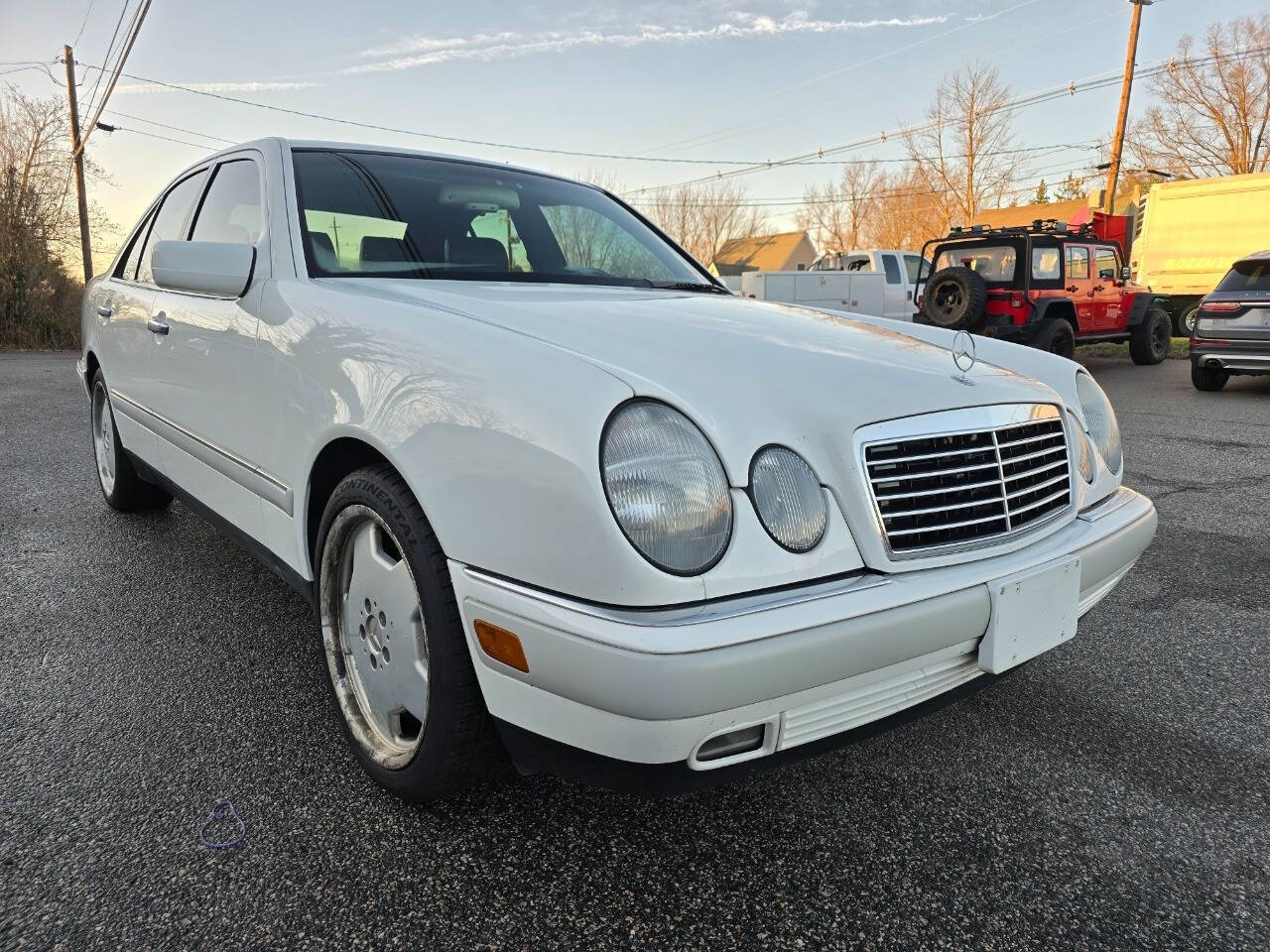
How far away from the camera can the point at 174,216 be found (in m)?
3.42

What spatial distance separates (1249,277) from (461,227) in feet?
31.2

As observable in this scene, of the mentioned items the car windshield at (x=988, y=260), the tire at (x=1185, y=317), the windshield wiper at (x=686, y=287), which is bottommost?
the tire at (x=1185, y=317)

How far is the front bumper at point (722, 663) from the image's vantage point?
51.3 inches

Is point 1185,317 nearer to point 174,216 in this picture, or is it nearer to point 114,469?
point 174,216

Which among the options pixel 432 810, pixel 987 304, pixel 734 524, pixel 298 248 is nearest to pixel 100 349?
pixel 298 248

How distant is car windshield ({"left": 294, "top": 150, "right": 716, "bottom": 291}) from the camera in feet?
7.78

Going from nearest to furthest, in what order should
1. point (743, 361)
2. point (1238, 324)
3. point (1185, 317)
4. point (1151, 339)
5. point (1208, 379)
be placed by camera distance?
1. point (743, 361)
2. point (1238, 324)
3. point (1208, 379)
4. point (1151, 339)
5. point (1185, 317)

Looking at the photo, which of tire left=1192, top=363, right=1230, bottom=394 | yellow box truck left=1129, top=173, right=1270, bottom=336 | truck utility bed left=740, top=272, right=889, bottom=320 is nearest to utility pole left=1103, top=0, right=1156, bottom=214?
yellow box truck left=1129, top=173, right=1270, bottom=336

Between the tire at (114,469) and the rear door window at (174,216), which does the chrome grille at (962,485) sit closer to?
the rear door window at (174,216)

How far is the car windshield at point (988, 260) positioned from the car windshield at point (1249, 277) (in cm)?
223

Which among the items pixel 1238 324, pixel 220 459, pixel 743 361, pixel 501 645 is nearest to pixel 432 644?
pixel 501 645

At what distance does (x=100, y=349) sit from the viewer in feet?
12.8

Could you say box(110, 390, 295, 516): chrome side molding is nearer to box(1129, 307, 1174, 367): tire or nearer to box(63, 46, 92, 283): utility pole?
box(1129, 307, 1174, 367): tire

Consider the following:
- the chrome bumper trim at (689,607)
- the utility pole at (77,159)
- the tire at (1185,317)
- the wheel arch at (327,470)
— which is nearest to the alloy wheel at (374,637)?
the wheel arch at (327,470)
